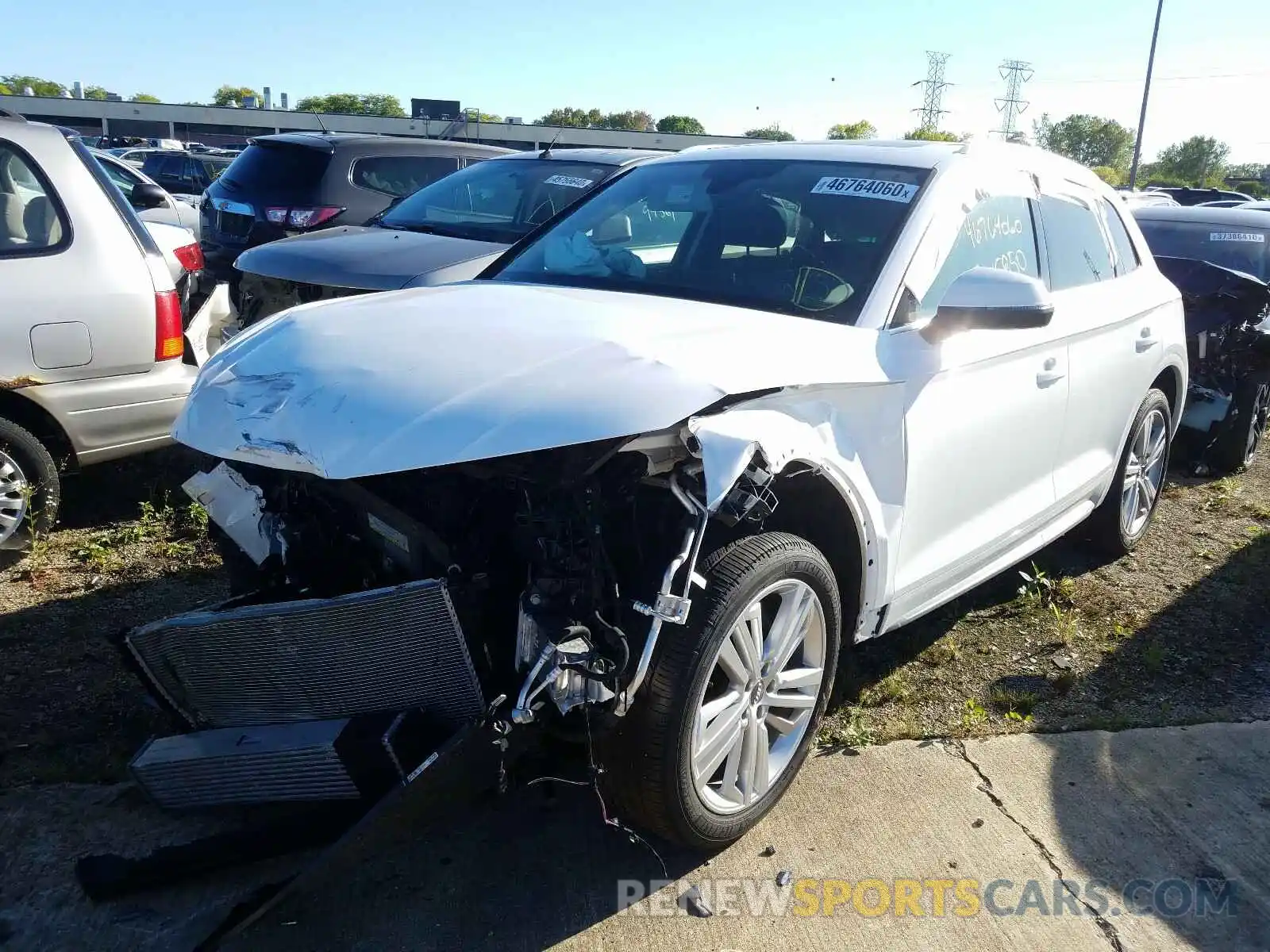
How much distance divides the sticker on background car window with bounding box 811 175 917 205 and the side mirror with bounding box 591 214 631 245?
73 cm

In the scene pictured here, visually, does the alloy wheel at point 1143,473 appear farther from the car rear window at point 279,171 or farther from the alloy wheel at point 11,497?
the car rear window at point 279,171

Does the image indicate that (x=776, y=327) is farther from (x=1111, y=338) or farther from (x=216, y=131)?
(x=216, y=131)

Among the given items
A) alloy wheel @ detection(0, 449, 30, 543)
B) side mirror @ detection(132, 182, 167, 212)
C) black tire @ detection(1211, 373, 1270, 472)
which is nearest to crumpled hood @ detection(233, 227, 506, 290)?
alloy wheel @ detection(0, 449, 30, 543)

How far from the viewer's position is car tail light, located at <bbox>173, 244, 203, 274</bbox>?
5.66 meters

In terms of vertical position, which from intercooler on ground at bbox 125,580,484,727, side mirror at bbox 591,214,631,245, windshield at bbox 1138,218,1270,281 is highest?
side mirror at bbox 591,214,631,245

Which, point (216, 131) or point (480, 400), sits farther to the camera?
point (216, 131)

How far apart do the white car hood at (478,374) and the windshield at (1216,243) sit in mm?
5882

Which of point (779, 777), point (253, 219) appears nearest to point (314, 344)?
point (779, 777)

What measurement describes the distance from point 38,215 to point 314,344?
Result: 8.29 feet

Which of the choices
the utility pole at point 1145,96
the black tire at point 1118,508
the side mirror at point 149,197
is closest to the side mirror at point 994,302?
the black tire at point 1118,508

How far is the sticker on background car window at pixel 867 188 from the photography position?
340 cm

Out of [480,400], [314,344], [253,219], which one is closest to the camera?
[480,400]

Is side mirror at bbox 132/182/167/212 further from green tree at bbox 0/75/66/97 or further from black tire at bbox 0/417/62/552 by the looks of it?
green tree at bbox 0/75/66/97

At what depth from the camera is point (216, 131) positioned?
7119 cm
